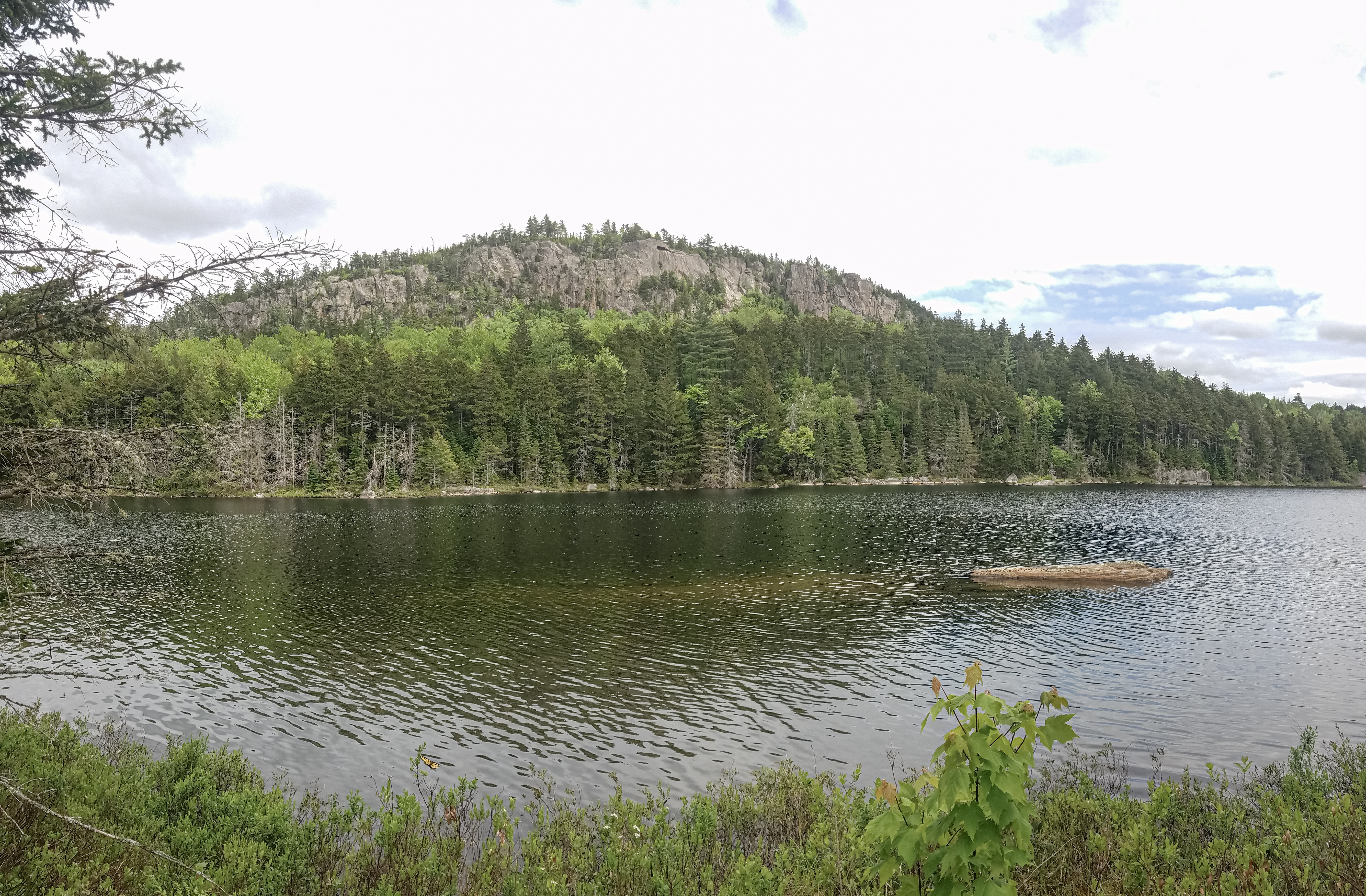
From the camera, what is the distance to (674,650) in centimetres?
2503

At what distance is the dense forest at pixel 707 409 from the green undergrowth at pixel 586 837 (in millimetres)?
70621

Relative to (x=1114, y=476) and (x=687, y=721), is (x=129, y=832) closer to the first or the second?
(x=687, y=721)

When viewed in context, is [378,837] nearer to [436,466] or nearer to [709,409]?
[436,466]

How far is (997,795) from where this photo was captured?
526cm

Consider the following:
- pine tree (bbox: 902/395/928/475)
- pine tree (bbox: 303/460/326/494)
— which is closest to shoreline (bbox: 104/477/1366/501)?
pine tree (bbox: 303/460/326/494)

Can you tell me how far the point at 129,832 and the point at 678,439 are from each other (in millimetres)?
109108

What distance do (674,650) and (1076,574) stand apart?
24910mm

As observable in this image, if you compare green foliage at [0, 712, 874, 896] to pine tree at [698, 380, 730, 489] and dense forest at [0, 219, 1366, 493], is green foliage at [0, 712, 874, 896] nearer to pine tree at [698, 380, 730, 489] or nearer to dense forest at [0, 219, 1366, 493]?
dense forest at [0, 219, 1366, 493]

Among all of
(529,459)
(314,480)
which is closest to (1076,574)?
(529,459)

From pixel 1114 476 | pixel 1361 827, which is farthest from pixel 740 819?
pixel 1114 476

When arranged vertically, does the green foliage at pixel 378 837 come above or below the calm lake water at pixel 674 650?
above

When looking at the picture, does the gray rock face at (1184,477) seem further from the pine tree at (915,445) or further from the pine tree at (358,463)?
the pine tree at (358,463)

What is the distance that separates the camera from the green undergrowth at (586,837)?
8.15 meters

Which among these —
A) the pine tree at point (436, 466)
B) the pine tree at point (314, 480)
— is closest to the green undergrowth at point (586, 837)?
the pine tree at point (436, 466)
